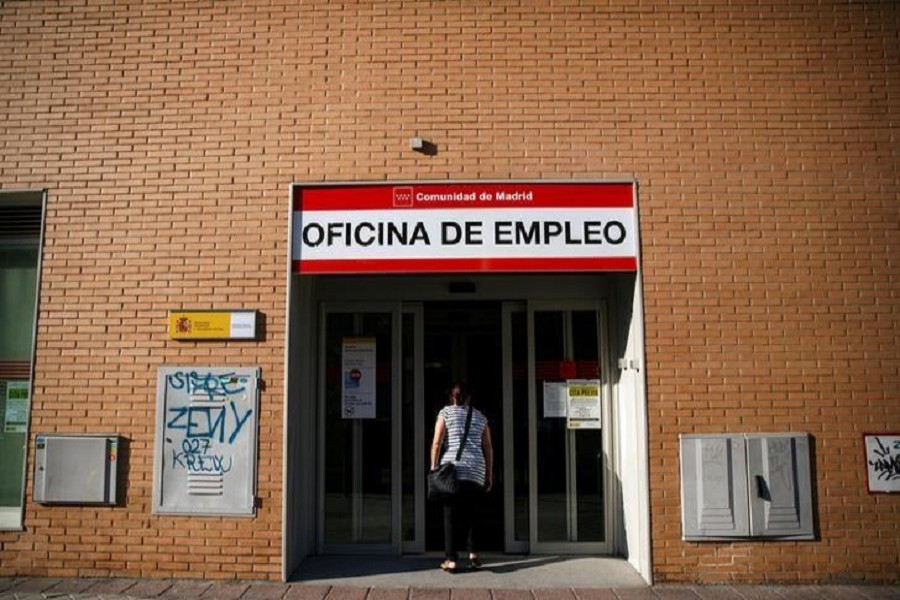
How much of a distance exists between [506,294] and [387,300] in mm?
1296

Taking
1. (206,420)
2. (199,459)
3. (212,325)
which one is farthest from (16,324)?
(199,459)

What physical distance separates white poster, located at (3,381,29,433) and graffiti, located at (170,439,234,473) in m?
1.94

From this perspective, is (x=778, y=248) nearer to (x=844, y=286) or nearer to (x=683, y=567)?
(x=844, y=286)

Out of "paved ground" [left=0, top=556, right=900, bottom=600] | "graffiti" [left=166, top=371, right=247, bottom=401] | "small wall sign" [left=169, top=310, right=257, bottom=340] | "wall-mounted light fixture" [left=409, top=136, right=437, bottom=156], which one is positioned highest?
"wall-mounted light fixture" [left=409, top=136, right=437, bottom=156]

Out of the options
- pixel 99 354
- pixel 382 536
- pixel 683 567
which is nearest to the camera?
pixel 683 567

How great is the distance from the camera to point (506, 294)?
702 centimetres

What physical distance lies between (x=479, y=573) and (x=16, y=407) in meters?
4.94

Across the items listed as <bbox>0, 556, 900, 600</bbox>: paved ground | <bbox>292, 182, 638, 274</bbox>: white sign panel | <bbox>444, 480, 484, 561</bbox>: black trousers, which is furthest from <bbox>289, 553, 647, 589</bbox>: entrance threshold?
<bbox>292, 182, 638, 274</bbox>: white sign panel

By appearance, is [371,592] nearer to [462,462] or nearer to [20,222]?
[462,462]

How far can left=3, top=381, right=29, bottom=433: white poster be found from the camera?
6.54 m

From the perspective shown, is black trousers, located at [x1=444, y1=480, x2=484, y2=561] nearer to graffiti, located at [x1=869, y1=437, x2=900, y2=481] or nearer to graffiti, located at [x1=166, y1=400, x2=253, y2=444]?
graffiti, located at [x1=166, y1=400, x2=253, y2=444]

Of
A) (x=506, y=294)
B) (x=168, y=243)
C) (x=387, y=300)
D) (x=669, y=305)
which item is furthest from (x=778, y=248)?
(x=168, y=243)

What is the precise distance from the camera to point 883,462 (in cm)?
575

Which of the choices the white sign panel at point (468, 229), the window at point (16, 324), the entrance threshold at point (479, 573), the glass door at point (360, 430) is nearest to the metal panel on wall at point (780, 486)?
the entrance threshold at point (479, 573)
